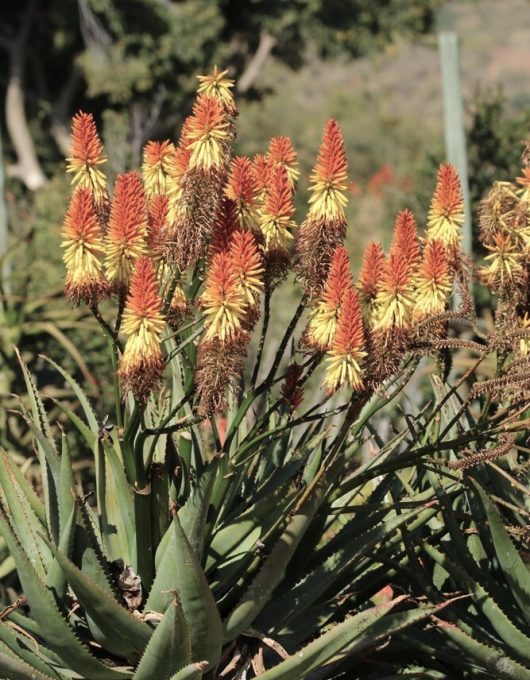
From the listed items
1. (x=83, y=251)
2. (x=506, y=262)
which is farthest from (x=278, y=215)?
(x=506, y=262)

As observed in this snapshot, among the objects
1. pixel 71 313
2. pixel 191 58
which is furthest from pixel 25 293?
pixel 191 58

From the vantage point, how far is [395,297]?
2805 mm

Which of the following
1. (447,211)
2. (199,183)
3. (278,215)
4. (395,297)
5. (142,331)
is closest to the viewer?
(142,331)

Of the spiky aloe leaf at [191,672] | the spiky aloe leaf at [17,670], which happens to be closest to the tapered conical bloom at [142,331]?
the spiky aloe leaf at [191,672]

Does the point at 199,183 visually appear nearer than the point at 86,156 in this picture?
Yes

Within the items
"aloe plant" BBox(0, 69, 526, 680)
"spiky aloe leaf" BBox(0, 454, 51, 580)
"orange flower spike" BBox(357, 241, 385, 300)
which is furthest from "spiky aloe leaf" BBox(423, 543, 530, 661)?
"spiky aloe leaf" BBox(0, 454, 51, 580)

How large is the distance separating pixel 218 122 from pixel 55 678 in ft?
4.85

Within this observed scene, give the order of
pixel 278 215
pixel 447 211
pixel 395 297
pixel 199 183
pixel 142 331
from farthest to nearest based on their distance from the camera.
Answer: pixel 447 211 < pixel 278 215 < pixel 395 297 < pixel 199 183 < pixel 142 331

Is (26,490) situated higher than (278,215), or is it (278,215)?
(278,215)

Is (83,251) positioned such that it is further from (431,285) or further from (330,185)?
(431,285)

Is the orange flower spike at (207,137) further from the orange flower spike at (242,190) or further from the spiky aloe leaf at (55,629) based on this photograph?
the spiky aloe leaf at (55,629)

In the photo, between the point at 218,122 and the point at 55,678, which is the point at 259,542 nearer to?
the point at 55,678

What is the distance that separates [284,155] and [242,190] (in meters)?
0.27

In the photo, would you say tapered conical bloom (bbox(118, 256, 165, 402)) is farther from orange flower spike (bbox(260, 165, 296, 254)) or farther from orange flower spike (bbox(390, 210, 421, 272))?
orange flower spike (bbox(390, 210, 421, 272))
